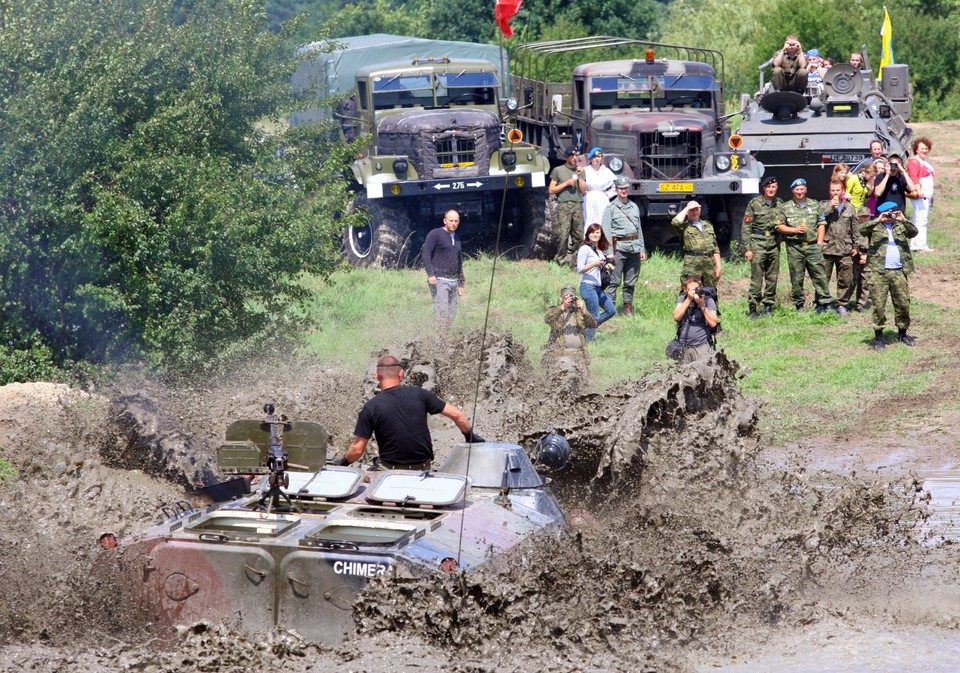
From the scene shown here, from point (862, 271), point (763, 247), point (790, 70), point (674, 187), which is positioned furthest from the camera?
point (790, 70)

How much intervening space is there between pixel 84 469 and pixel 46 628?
298 cm

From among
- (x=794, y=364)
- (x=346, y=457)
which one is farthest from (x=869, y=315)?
(x=346, y=457)

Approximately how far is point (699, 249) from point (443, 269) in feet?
9.26

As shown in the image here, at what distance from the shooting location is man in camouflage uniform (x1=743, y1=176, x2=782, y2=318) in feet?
57.6

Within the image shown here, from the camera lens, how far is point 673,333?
1725 centimetres

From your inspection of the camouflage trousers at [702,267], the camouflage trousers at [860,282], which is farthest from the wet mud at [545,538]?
the camouflage trousers at [860,282]

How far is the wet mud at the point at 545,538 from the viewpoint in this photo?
734 centimetres

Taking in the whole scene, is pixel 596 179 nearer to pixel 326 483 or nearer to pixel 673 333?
pixel 673 333

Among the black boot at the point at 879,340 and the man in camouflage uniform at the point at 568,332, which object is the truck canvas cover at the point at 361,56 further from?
the man in camouflage uniform at the point at 568,332

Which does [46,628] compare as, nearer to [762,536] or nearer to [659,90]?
[762,536]

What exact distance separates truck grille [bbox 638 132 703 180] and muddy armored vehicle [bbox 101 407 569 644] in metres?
12.8

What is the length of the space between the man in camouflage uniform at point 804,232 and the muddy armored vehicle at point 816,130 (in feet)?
14.8

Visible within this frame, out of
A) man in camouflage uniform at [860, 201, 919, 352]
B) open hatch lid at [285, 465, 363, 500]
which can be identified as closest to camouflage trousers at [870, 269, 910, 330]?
man in camouflage uniform at [860, 201, 919, 352]

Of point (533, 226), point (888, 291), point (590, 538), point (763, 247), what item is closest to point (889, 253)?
point (888, 291)
